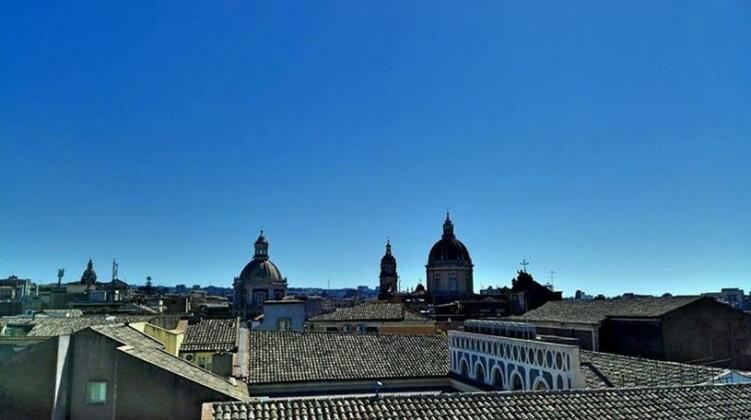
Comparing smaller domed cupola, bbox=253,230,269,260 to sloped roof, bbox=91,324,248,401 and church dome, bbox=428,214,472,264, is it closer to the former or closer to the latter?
church dome, bbox=428,214,472,264

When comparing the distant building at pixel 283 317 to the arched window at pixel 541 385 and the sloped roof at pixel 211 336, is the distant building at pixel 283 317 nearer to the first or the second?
the sloped roof at pixel 211 336

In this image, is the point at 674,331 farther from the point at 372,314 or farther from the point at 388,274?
the point at 388,274

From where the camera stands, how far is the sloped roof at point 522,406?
1412 cm

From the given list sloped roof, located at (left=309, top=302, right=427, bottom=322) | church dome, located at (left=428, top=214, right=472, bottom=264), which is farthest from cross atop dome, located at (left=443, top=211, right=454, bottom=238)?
sloped roof, located at (left=309, top=302, right=427, bottom=322)

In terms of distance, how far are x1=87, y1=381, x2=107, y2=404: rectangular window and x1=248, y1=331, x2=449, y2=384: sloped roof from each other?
12603 millimetres

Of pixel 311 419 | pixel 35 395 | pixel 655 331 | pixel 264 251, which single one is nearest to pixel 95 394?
pixel 35 395

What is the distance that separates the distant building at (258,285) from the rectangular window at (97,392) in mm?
74773

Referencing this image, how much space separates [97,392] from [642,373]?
18.3m

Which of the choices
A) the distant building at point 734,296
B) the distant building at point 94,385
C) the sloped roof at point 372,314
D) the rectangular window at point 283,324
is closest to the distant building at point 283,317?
the rectangular window at point 283,324

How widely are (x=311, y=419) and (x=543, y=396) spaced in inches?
251

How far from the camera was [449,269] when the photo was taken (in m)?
103

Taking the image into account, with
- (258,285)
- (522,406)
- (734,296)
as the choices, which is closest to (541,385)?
(522,406)

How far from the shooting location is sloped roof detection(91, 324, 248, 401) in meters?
15.5

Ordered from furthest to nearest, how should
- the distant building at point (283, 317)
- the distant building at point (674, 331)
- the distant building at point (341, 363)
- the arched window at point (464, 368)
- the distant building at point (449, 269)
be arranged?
the distant building at point (449, 269) < the distant building at point (283, 317) < the distant building at point (674, 331) < the arched window at point (464, 368) < the distant building at point (341, 363)
